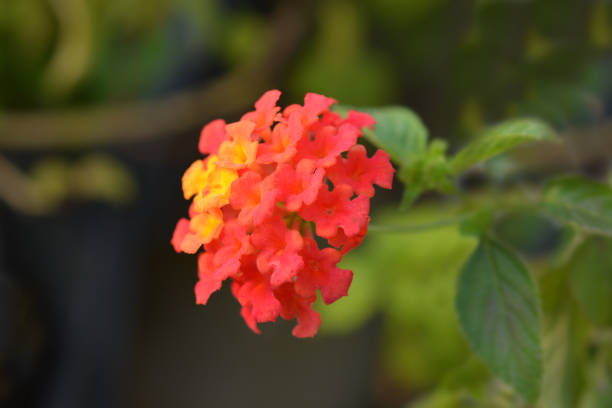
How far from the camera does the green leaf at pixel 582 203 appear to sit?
383 mm

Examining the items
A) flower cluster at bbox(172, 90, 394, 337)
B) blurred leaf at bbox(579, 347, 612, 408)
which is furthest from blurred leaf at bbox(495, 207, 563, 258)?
flower cluster at bbox(172, 90, 394, 337)

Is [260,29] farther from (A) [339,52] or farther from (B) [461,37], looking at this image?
(B) [461,37]

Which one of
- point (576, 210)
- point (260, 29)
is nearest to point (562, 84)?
point (576, 210)

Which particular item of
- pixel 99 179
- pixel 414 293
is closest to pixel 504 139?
pixel 414 293

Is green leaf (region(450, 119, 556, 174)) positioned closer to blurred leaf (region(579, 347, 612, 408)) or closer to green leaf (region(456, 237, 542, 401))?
green leaf (region(456, 237, 542, 401))

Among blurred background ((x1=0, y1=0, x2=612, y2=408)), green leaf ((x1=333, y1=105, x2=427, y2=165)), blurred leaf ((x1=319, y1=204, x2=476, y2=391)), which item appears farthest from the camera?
blurred leaf ((x1=319, y1=204, x2=476, y2=391))

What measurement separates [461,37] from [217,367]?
2.55ft

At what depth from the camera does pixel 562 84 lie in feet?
1.94

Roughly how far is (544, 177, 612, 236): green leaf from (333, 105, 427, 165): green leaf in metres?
0.10

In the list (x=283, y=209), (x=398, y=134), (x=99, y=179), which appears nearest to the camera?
(x=283, y=209)

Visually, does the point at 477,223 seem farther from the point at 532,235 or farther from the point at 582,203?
the point at 532,235

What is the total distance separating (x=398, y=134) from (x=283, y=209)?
0.49 ft

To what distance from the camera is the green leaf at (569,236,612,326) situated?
0.45 metres

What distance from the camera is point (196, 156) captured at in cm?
108
